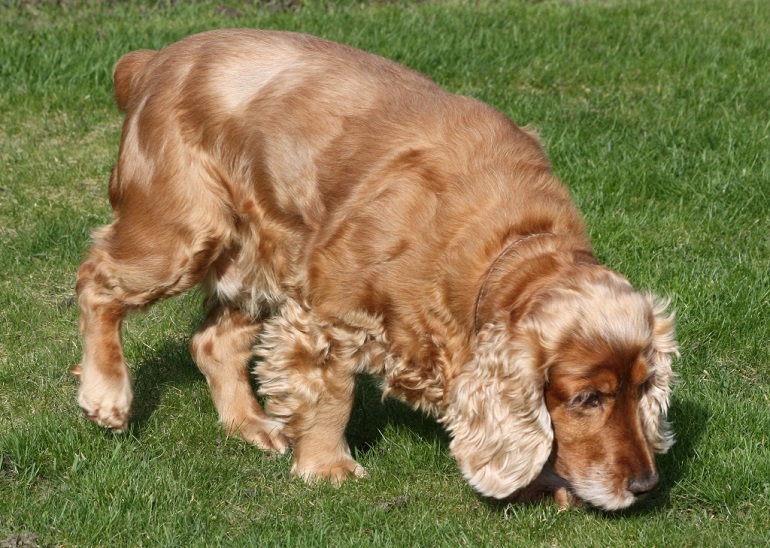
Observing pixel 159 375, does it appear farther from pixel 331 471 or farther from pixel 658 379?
pixel 658 379

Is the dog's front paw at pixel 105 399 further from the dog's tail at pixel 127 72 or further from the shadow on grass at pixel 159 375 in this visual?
the dog's tail at pixel 127 72

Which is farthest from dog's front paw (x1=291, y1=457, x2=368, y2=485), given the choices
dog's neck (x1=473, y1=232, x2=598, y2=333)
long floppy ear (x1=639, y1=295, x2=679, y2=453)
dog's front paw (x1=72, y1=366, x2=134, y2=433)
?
long floppy ear (x1=639, y1=295, x2=679, y2=453)

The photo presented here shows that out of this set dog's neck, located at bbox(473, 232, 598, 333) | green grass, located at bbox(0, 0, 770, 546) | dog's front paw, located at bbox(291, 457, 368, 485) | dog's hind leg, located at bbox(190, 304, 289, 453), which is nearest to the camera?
dog's neck, located at bbox(473, 232, 598, 333)

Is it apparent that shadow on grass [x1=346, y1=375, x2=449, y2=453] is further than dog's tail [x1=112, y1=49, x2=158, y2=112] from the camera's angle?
No

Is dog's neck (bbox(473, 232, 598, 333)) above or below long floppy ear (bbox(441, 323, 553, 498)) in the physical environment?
above

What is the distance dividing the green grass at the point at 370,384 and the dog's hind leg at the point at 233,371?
12 cm

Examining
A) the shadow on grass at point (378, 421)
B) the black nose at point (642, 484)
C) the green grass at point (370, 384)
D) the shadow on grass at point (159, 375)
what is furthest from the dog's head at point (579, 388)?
the shadow on grass at point (159, 375)

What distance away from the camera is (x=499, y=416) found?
410 cm

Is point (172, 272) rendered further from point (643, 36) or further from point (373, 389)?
Result: point (643, 36)

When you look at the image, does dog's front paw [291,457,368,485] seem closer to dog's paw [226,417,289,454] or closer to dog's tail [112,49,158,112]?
dog's paw [226,417,289,454]

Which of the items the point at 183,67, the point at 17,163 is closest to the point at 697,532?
the point at 183,67

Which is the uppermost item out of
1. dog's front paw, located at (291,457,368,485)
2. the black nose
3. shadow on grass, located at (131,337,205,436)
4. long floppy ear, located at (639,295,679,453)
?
long floppy ear, located at (639,295,679,453)

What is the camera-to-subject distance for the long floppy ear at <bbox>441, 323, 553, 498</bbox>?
3986mm

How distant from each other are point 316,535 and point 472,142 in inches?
63.0
